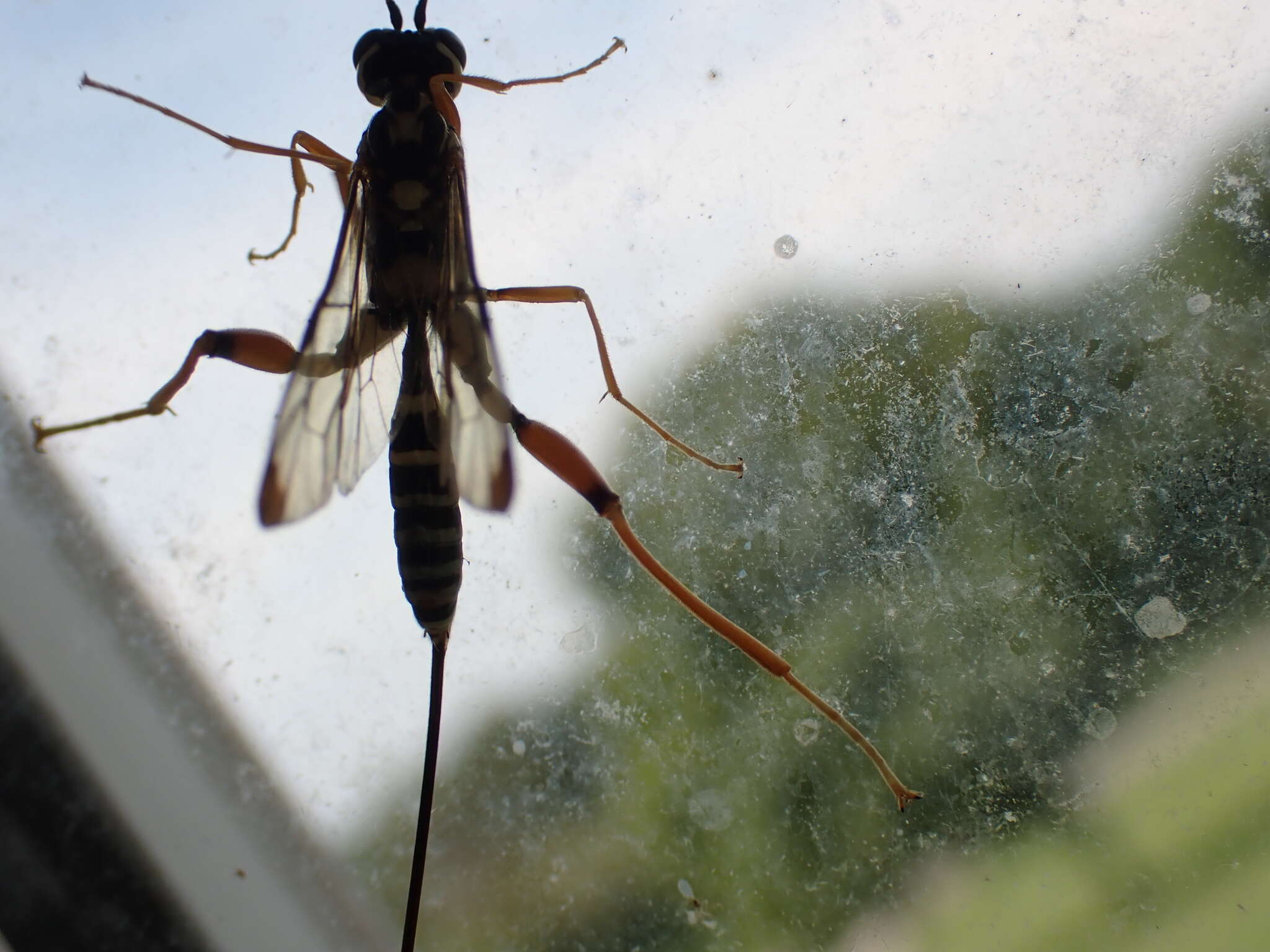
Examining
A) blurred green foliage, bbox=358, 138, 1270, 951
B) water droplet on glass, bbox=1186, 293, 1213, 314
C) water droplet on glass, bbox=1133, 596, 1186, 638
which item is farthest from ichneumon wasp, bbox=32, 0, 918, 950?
water droplet on glass, bbox=1186, 293, 1213, 314

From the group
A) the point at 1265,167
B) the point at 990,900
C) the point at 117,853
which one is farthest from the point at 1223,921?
the point at 117,853

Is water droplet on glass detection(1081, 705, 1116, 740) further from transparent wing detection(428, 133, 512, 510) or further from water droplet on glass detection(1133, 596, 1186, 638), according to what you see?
transparent wing detection(428, 133, 512, 510)

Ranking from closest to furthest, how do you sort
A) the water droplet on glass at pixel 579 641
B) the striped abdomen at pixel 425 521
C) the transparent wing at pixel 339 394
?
1. the striped abdomen at pixel 425 521
2. the transparent wing at pixel 339 394
3. the water droplet on glass at pixel 579 641

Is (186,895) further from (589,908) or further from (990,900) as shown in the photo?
(990,900)

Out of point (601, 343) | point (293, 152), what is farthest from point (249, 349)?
point (601, 343)

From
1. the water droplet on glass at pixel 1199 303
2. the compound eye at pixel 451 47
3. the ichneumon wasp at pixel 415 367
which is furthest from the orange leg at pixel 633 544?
the water droplet on glass at pixel 1199 303

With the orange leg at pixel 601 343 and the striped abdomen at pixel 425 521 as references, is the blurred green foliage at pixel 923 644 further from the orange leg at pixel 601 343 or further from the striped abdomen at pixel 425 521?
the striped abdomen at pixel 425 521

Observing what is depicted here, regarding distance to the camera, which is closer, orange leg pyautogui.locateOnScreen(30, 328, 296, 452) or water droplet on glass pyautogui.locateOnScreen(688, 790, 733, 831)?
orange leg pyautogui.locateOnScreen(30, 328, 296, 452)
